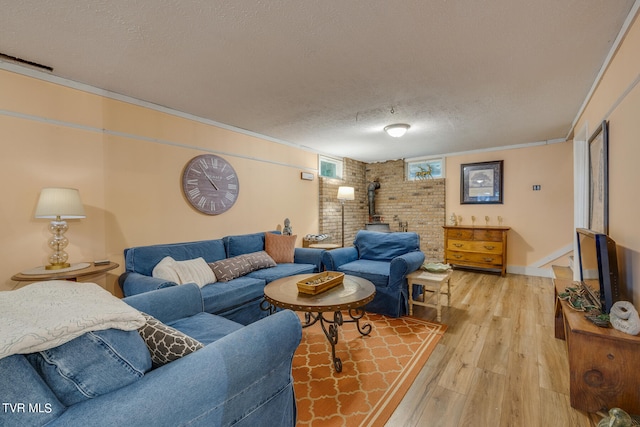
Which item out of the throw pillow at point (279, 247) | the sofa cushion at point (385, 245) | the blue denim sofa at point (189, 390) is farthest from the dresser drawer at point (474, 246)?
the blue denim sofa at point (189, 390)

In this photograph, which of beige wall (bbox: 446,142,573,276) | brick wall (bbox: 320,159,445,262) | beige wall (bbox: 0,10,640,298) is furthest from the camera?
brick wall (bbox: 320,159,445,262)

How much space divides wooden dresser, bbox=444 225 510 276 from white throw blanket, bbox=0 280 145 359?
538 cm

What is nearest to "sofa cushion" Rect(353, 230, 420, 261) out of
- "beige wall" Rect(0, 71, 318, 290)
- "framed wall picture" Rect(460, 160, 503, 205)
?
"beige wall" Rect(0, 71, 318, 290)

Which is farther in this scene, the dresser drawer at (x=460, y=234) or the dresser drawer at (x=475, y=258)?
the dresser drawer at (x=460, y=234)

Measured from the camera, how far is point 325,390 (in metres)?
1.85

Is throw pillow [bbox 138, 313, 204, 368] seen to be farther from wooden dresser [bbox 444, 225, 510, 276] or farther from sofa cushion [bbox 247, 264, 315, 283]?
wooden dresser [bbox 444, 225, 510, 276]

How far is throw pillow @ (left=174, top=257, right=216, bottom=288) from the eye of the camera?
2.57 meters

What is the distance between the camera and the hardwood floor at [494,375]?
5.30 ft

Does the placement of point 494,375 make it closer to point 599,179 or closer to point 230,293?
point 599,179

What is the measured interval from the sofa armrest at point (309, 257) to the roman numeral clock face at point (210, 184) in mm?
1166

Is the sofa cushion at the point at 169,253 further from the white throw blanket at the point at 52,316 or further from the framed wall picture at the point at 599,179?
the framed wall picture at the point at 599,179

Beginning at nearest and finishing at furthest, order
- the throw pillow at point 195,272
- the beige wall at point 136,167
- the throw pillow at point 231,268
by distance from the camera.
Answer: the beige wall at point 136,167
the throw pillow at point 195,272
the throw pillow at point 231,268

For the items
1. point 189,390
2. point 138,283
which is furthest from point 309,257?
point 189,390

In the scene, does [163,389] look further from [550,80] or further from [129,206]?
[550,80]
